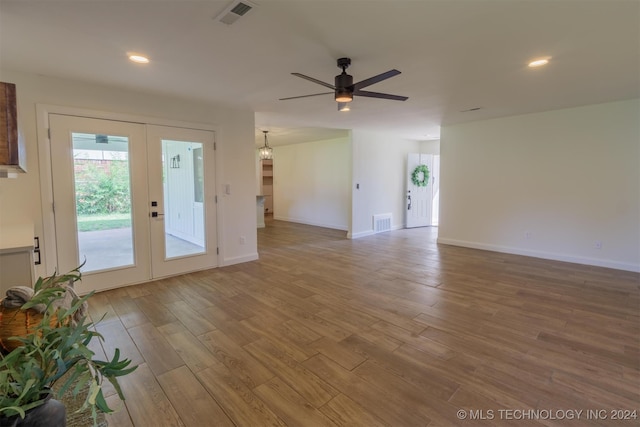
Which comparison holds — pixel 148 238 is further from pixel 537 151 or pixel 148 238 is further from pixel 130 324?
pixel 537 151

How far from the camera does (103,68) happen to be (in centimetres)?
315

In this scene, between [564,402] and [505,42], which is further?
[505,42]

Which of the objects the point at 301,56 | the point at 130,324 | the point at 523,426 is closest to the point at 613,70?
the point at 301,56

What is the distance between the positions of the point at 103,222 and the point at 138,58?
216 centimetres

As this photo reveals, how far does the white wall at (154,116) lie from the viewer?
3277 mm

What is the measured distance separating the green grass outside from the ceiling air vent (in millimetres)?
3013

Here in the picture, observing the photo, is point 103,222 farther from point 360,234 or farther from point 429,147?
point 429,147

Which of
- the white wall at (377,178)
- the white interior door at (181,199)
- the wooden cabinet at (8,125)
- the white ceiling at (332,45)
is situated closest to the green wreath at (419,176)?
the white wall at (377,178)

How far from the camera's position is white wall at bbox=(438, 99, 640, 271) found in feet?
15.3

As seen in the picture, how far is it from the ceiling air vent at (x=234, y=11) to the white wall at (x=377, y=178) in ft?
17.3

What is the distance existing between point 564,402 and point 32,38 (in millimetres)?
4775

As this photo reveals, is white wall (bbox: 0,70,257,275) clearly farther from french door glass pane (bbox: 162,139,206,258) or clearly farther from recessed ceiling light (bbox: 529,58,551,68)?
recessed ceiling light (bbox: 529,58,551,68)

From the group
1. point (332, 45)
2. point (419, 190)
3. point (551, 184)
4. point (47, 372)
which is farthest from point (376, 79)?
point (419, 190)

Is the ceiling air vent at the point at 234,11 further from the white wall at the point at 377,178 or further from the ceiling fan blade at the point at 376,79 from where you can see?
the white wall at the point at 377,178
